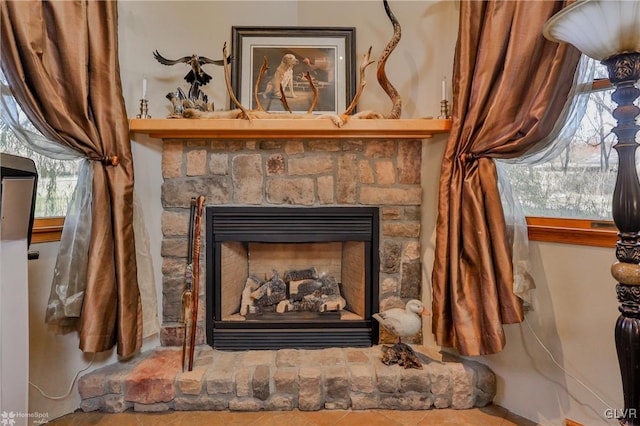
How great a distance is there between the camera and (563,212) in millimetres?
1466

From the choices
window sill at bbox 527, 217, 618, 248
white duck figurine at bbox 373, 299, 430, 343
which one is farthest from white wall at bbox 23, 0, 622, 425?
white duck figurine at bbox 373, 299, 430, 343

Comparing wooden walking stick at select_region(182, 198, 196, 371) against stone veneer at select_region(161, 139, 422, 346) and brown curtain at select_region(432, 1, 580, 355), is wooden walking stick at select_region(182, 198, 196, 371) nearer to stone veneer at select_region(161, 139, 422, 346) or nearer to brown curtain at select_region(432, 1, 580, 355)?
stone veneer at select_region(161, 139, 422, 346)

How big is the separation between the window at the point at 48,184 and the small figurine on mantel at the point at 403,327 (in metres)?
1.71

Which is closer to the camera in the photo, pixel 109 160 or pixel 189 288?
pixel 109 160

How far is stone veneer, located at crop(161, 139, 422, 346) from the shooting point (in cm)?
182

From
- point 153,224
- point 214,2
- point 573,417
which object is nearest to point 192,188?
point 153,224

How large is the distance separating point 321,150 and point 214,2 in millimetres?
1165

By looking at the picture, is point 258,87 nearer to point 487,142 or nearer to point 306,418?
point 487,142

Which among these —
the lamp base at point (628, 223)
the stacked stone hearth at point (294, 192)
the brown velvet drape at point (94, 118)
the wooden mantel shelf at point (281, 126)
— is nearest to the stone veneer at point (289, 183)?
the stacked stone hearth at point (294, 192)

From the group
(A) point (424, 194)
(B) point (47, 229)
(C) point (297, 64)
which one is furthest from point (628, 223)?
(B) point (47, 229)

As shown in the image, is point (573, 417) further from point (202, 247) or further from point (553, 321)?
point (202, 247)

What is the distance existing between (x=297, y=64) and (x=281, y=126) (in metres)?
0.56

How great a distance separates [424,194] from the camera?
1864 millimetres

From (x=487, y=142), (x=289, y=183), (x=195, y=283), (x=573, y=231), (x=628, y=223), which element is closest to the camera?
(x=628, y=223)
